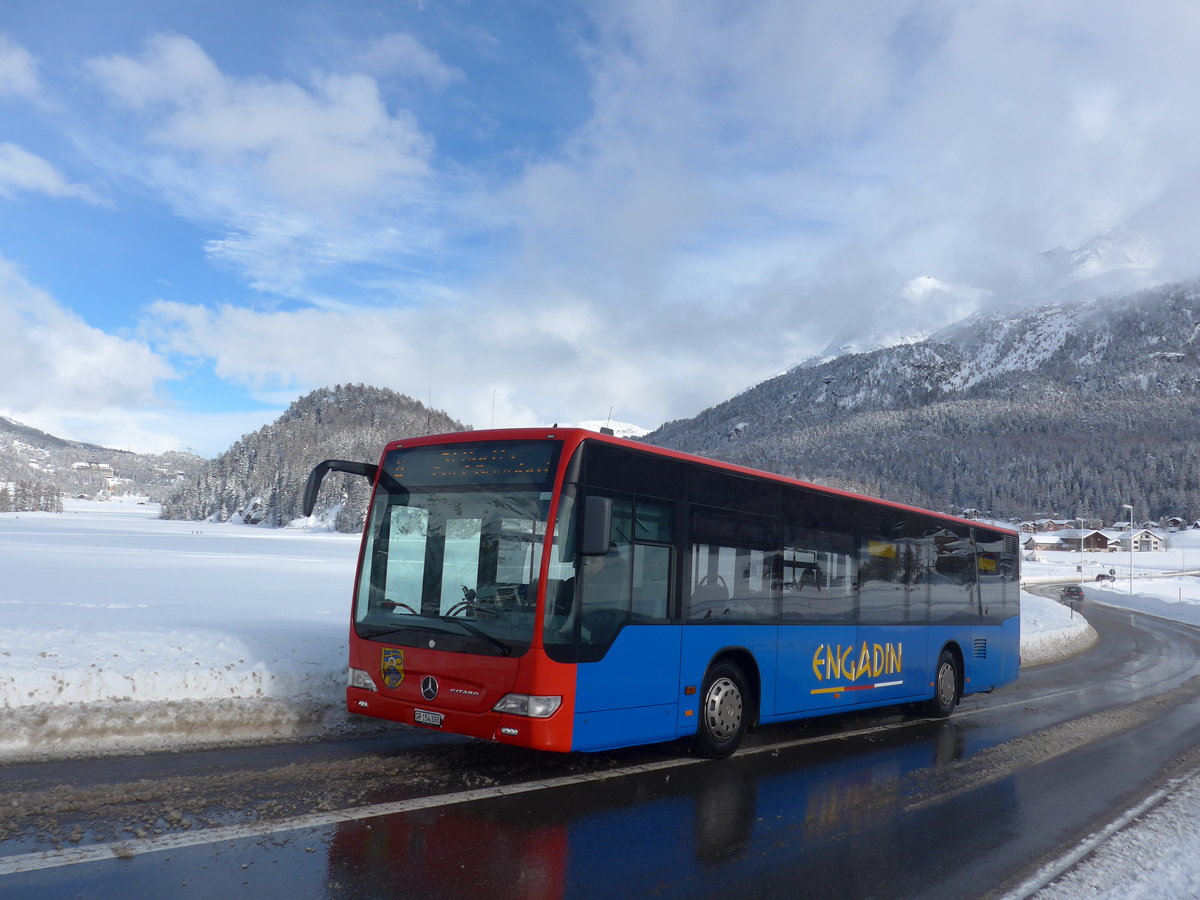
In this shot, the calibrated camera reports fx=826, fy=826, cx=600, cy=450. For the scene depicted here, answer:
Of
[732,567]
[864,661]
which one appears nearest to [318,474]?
[732,567]

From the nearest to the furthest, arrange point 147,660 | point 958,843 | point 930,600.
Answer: point 958,843
point 147,660
point 930,600

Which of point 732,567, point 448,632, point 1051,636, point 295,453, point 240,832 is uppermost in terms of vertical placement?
point 295,453

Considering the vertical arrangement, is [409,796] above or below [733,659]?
below

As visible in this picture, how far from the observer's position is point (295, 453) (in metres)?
143

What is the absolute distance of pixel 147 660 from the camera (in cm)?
929

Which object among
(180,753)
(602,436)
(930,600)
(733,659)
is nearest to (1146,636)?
(930,600)

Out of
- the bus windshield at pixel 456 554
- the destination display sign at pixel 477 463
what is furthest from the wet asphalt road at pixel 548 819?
the destination display sign at pixel 477 463

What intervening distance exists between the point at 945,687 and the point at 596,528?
8536mm

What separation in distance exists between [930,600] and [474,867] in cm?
916

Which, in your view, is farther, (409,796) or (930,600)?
(930,600)

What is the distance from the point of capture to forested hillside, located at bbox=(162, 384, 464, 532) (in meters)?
131

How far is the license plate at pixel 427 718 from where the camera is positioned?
22.7 feet

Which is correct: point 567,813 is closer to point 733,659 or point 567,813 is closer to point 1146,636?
point 733,659

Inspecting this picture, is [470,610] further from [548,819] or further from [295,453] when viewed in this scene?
[295,453]
